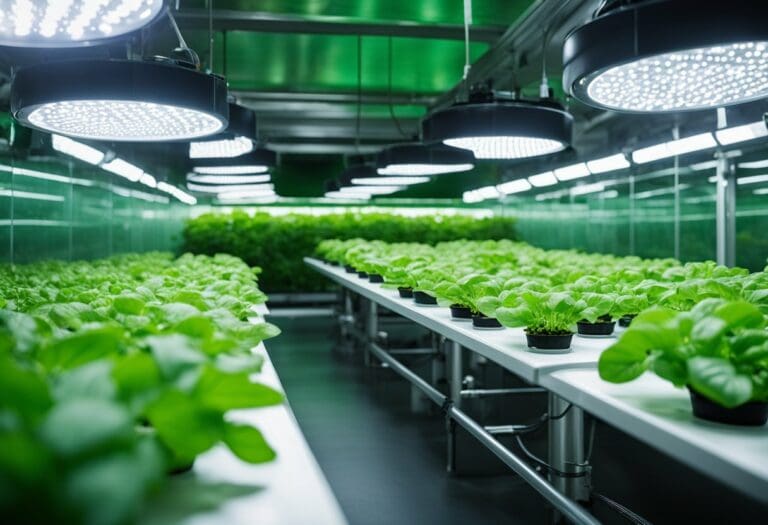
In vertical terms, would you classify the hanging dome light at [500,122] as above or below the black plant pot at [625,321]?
above

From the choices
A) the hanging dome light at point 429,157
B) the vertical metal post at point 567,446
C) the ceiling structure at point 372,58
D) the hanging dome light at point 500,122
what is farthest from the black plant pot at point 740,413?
the hanging dome light at point 429,157

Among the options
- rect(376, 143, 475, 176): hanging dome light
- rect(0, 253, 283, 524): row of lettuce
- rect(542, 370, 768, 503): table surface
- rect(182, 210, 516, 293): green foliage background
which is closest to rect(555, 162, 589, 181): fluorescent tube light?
rect(376, 143, 475, 176): hanging dome light

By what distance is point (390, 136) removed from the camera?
10008mm

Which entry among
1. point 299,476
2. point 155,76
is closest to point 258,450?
point 299,476

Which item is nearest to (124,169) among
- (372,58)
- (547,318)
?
(372,58)

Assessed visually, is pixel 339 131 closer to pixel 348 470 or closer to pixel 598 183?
pixel 598 183

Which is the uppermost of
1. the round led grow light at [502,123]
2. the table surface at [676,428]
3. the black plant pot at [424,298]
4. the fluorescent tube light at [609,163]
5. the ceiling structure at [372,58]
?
the ceiling structure at [372,58]

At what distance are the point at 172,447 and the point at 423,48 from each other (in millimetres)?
5458

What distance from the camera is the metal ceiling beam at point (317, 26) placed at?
4824mm

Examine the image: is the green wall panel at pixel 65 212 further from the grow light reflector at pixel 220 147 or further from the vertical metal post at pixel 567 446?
the vertical metal post at pixel 567 446

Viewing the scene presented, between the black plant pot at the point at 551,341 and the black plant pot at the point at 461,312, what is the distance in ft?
2.34

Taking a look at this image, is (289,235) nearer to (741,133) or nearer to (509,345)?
(741,133)

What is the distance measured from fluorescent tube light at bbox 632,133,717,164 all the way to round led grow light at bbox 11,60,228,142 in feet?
13.7

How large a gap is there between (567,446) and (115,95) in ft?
6.36
